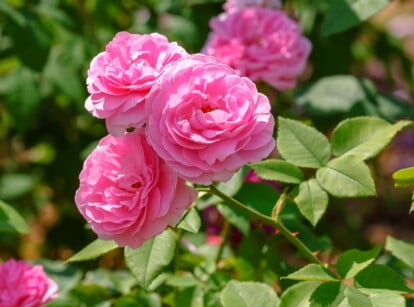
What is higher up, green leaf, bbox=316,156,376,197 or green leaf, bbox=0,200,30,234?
green leaf, bbox=316,156,376,197

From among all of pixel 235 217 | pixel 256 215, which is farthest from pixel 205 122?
pixel 235 217

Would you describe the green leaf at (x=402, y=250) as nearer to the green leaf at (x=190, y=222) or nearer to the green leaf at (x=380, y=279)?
the green leaf at (x=380, y=279)

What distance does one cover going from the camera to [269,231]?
1.66 m

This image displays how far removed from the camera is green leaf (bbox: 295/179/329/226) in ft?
4.04

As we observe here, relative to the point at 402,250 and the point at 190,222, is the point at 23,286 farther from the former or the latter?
the point at 402,250

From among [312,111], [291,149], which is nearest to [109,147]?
[291,149]

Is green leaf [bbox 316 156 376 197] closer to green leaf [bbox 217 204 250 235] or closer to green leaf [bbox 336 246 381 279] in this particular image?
green leaf [bbox 336 246 381 279]

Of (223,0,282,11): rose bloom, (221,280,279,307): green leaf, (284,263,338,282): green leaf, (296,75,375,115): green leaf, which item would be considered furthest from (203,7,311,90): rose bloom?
(284,263,338,282): green leaf

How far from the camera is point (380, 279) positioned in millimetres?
1187

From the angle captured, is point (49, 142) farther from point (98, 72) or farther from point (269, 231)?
point (98, 72)

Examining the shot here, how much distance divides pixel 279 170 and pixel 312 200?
0.08 metres

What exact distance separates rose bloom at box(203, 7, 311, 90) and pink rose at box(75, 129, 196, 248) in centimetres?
56

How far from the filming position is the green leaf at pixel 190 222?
3.95 feet

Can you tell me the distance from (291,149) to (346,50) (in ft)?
4.08
